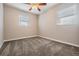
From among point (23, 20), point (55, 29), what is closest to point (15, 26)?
point (23, 20)

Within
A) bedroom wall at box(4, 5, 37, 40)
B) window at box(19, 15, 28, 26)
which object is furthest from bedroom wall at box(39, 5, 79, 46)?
window at box(19, 15, 28, 26)

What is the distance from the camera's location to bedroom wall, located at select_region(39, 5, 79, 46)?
69.9 inches

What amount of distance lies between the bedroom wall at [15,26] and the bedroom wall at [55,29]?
6.6 inches

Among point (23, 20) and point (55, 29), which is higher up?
point (23, 20)

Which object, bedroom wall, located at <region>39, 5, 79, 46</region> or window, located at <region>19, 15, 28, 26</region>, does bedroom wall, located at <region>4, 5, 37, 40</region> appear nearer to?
window, located at <region>19, 15, 28, 26</region>

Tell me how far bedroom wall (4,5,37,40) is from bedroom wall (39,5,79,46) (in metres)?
0.17

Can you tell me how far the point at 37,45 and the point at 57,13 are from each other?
0.78m

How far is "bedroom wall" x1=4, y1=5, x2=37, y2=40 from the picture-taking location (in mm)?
1773

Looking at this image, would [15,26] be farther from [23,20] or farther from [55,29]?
[55,29]

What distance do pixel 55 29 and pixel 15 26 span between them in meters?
0.83

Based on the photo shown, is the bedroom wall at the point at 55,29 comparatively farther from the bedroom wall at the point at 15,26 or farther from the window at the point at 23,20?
the window at the point at 23,20

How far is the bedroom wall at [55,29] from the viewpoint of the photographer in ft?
5.82

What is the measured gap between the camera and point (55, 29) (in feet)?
6.12

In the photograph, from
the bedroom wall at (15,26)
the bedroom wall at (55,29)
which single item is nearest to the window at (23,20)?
the bedroom wall at (15,26)
